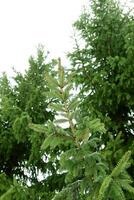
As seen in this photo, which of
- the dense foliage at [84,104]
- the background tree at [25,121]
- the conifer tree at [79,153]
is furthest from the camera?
the background tree at [25,121]

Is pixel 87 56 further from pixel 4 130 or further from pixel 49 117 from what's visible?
pixel 4 130

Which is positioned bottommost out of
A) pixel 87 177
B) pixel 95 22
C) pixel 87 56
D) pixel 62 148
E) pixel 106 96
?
pixel 87 177

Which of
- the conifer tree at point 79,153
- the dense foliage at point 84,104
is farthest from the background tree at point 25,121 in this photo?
the conifer tree at point 79,153

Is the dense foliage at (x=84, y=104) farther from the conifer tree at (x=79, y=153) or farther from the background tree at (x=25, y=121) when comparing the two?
the conifer tree at (x=79, y=153)

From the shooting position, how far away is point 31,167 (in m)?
11.7

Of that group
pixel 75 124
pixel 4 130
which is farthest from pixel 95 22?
pixel 75 124

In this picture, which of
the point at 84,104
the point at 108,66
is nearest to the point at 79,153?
the point at 84,104

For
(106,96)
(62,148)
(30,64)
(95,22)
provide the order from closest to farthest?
(62,148) → (106,96) → (95,22) → (30,64)

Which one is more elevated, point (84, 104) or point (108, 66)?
point (108, 66)

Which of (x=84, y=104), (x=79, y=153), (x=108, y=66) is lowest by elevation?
(x=79, y=153)

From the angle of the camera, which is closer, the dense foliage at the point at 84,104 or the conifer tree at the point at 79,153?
the conifer tree at the point at 79,153

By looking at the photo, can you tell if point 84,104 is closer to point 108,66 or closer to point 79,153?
point 108,66

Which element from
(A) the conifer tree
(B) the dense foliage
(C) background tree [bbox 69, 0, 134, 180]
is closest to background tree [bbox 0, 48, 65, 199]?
(B) the dense foliage

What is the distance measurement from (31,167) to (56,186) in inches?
67.3
